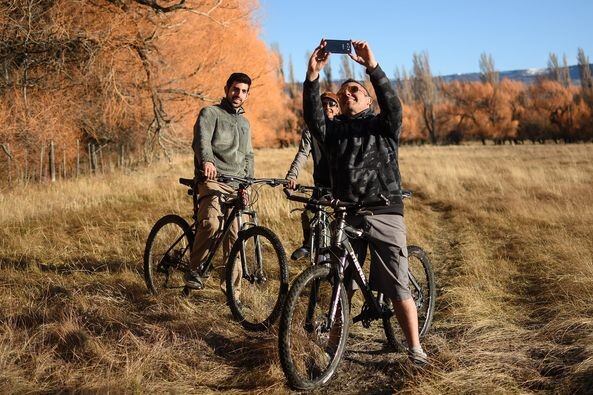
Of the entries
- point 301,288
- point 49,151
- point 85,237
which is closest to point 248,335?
point 301,288

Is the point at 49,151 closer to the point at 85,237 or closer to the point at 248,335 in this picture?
the point at 85,237

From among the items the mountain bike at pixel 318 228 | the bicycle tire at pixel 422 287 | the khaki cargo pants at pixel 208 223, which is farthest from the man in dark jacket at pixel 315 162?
the bicycle tire at pixel 422 287

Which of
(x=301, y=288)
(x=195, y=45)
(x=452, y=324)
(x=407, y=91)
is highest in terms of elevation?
(x=407, y=91)

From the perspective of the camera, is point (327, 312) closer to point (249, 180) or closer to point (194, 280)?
point (249, 180)

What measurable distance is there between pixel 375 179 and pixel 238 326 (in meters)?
1.73

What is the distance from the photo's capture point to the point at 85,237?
7.43m

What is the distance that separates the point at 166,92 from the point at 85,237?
27.3 feet

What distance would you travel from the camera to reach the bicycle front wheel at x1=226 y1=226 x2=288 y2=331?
400 cm

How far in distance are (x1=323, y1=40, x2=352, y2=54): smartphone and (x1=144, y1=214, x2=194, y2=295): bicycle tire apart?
2408 mm

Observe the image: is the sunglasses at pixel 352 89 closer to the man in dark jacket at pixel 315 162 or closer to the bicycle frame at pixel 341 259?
the bicycle frame at pixel 341 259

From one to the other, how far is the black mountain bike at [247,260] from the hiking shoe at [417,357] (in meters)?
0.99

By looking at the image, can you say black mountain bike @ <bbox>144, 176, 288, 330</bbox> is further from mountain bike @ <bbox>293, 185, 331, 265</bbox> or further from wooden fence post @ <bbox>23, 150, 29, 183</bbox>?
wooden fence post @ <bbox>23, 150, 29, 183</bbox>

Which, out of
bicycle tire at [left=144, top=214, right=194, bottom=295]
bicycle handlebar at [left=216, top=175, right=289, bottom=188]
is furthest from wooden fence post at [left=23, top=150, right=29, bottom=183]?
bicycle handlebar at [left=216, top=175, right=289, bottom=188]

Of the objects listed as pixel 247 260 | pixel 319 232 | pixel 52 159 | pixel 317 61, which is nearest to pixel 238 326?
pixel 247 260
